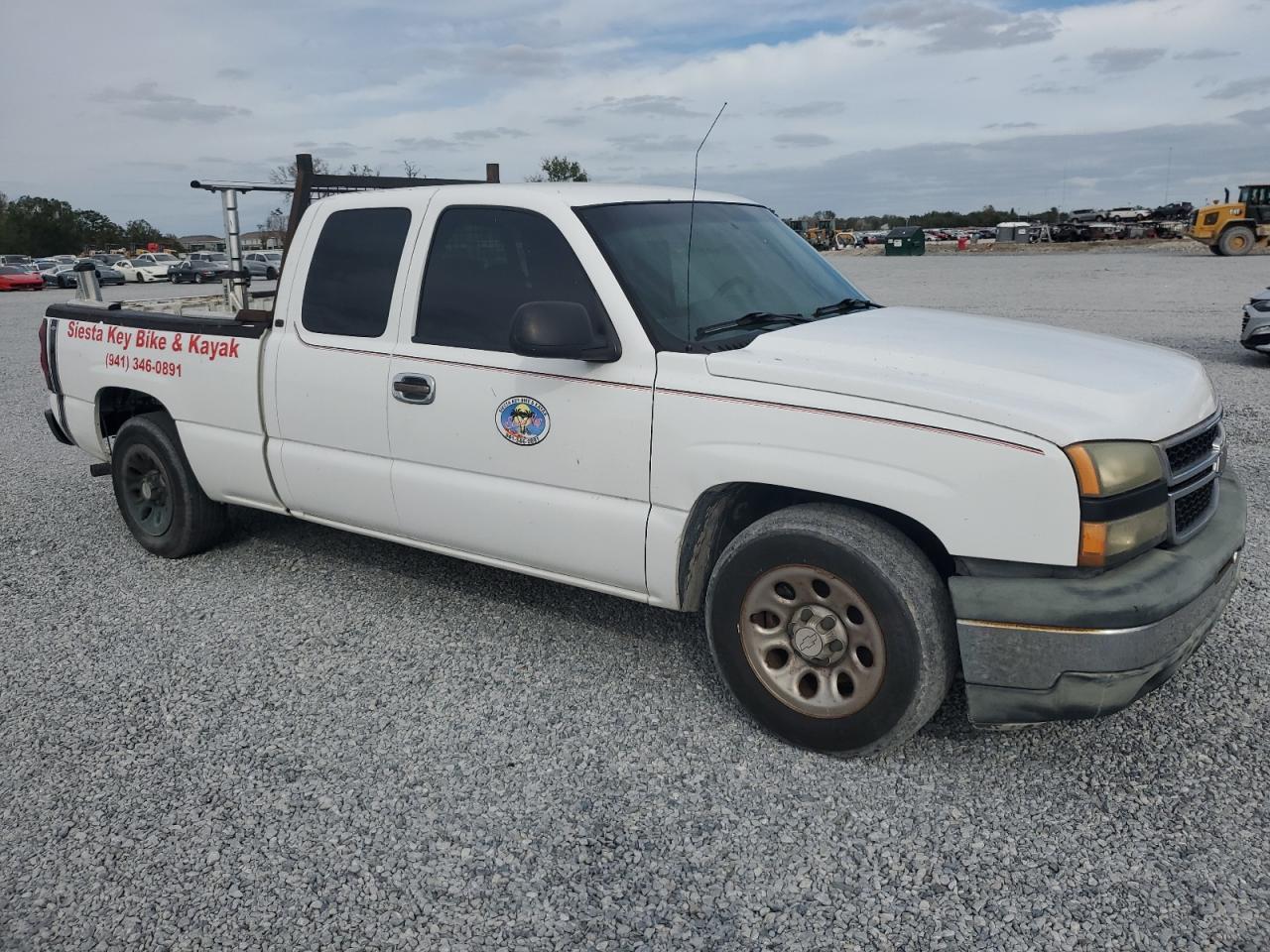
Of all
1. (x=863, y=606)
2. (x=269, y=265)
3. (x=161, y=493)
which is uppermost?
(x=269, y=265)

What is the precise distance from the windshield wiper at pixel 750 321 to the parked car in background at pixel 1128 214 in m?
57.8

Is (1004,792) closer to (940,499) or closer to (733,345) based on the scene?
(940,499)

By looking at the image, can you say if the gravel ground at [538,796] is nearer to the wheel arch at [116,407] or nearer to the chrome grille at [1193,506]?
the chrome grille at [1193,506]

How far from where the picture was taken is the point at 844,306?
13.8 feet

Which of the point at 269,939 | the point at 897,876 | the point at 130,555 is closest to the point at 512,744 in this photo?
the point at 269,939

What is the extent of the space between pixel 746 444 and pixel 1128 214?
59429 mm

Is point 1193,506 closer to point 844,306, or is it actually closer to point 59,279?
point 844,306

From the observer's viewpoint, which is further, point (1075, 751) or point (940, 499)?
point (1075, 751)

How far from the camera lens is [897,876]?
2.76 metres

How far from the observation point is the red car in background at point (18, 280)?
40625 millimetres

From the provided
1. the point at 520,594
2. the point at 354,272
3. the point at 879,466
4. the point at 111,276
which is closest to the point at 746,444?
the point at 879,466

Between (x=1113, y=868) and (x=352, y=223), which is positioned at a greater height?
(x=352, y=223)

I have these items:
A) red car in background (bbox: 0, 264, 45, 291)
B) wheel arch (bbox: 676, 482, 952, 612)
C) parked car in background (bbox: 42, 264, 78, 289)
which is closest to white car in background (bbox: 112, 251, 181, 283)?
parked car in background (bbox: 42, 264, 78, 289)

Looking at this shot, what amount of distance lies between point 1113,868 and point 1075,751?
629mm
